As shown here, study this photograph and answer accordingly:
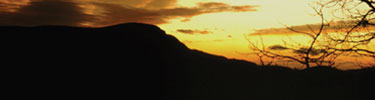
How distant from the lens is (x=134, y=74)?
1117 cm

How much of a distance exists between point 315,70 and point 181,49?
258 inches

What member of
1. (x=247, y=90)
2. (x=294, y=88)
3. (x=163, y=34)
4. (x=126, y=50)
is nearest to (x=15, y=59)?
(x=126, y=50)

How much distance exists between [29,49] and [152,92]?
5.04 m

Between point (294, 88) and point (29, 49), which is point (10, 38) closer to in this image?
point (29, 49)

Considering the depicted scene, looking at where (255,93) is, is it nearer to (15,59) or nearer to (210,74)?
(210,74)

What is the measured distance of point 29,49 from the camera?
1087 cm

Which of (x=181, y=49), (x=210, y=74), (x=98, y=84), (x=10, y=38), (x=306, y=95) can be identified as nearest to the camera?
(x=98, y=84)

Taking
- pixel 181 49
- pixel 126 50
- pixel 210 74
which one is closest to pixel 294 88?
pixel 210 74

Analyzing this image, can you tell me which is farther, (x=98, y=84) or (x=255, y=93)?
(x=255, y=93)

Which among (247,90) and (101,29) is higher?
(101,29)

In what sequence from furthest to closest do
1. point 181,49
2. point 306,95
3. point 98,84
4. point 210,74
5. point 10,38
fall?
point 181,49, point 210,74, point 306,95, point 10,38, point 98,84

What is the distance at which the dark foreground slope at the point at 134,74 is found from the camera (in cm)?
1030

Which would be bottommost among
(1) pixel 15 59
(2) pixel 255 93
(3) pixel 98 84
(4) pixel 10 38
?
(2) pixel 255 93

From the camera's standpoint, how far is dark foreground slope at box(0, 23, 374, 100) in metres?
10.3
